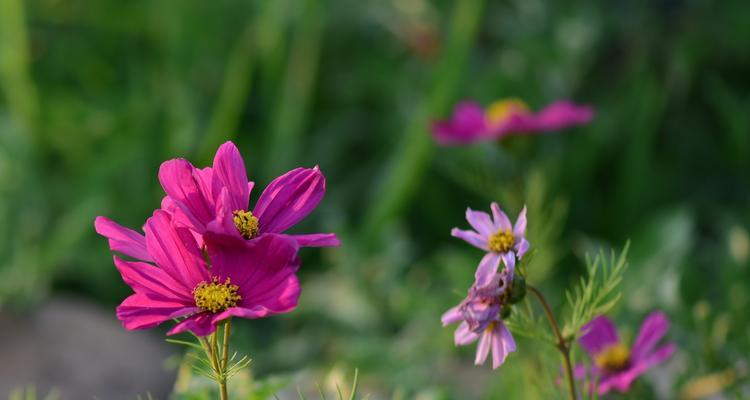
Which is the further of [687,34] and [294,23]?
[294,23]

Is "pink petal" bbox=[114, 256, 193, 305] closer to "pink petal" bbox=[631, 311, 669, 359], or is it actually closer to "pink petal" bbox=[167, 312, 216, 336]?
"pink petal" bbox=[167, 312, 216, 336]

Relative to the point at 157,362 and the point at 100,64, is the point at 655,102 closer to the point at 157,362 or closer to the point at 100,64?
the point at 157,362

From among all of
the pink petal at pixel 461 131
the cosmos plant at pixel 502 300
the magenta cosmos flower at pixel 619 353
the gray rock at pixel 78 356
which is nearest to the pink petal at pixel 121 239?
the cosmos plant at pixel 502 300

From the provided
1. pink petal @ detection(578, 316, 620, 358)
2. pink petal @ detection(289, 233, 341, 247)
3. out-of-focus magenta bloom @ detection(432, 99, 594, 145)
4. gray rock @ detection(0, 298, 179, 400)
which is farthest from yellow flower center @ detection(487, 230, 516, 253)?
gray rock @ detection(0, 298, 179, 400)

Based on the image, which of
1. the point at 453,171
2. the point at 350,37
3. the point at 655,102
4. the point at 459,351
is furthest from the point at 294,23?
the point at 459,351

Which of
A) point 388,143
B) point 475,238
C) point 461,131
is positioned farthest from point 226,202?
point 388,143

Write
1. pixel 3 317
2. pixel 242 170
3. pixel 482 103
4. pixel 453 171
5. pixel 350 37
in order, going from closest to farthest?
pixel 242 170
pixel 3 317
pixel 453 171
pixel 482 103
pixel 350 37
